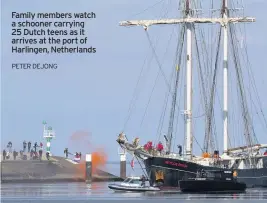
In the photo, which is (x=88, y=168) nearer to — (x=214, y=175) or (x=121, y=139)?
(x=121, y=139)

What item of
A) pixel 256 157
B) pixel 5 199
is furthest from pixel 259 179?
pixel 5 199

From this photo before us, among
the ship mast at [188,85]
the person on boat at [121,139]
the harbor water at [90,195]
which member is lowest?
the harbor water at [90,195]

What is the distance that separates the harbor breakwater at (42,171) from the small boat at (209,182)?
28599 mm

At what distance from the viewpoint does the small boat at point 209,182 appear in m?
128

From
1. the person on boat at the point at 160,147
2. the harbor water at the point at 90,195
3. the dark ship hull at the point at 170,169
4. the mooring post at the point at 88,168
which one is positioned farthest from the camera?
the mooring post at the point at 88,168

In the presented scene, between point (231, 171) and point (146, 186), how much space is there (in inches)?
316

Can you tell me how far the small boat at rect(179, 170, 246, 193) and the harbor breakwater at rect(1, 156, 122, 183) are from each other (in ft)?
93.8

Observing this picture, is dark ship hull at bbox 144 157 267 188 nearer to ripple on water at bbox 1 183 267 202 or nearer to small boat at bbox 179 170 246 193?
small boat at bbox 179 170 246 193

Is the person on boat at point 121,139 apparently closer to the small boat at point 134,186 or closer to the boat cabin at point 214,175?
the small boat at point 134,186

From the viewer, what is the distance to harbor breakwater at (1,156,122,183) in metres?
153

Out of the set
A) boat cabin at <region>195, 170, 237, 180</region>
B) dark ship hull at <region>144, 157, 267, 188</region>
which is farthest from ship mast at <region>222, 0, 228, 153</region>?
boat cabin at <region>195, 170, 237, 180</region>

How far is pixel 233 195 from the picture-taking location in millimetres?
124375

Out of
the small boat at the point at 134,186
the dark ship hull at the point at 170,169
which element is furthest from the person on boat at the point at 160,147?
the small boat at the point at 134,186

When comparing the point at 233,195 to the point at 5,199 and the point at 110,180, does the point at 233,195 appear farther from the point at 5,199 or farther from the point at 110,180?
the point at 110,180
